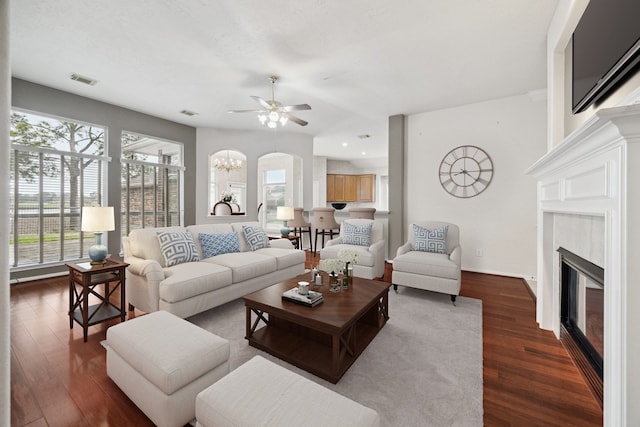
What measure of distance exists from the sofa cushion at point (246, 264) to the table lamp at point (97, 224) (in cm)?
97

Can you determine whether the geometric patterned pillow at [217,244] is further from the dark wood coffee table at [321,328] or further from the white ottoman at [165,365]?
the white ottoman at [165,365]

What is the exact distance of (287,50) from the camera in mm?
2984

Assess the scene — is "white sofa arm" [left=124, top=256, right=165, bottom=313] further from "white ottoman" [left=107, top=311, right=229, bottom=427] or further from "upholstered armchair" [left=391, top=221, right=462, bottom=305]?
"upholstered armchair" [left=391, top=221, right=462, bottom=305]

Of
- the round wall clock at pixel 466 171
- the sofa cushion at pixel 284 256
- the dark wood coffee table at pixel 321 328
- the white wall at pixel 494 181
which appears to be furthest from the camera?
the round wall clock at pixel 466 171

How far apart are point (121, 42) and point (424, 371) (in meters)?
4.14

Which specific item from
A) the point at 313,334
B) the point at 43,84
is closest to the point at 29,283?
the point at 43,84

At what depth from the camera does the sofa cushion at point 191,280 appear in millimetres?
2389

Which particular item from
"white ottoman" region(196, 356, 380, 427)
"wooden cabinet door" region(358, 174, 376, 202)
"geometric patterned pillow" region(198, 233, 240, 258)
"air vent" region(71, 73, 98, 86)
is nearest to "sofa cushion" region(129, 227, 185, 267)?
"geometric patterned pillow" region(198, 233, 240, 258)

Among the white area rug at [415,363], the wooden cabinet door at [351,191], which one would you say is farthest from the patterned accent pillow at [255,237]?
the wooden cabinet door at [351,191]

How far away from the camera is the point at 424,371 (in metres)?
1.89

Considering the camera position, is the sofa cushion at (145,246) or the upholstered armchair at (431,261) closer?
the sofa cushion at (145,246)

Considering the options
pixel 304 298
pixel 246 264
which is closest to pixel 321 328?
pixel 304 298

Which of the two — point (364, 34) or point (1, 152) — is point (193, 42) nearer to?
point (364, 34)

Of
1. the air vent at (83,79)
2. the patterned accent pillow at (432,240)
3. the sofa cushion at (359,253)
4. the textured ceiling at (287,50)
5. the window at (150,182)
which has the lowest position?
the sofa cushion at (359,253)
